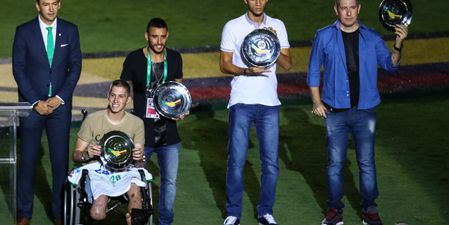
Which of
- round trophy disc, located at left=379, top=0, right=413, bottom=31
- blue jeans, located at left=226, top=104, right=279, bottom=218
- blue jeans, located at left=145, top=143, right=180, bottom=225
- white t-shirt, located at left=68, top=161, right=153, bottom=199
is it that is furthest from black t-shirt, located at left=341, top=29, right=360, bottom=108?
white t-shirt, located at left=68, top=161, right=153, bottom=199

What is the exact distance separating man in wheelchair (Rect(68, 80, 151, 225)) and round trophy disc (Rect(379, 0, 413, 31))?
2.29 m

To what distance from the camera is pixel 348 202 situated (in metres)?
12.4

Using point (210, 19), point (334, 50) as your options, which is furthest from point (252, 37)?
point (210, 19)

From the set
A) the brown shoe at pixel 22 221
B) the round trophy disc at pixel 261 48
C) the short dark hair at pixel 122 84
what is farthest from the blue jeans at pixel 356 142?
the brown shoe at pixel 22 221

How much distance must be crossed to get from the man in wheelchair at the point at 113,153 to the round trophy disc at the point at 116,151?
0.01 m

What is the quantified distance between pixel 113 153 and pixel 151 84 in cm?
81

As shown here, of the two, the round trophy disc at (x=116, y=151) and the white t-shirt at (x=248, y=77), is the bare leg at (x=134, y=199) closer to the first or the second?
the round trophy disc at (x=116, y=151)

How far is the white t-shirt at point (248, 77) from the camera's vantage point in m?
11.4

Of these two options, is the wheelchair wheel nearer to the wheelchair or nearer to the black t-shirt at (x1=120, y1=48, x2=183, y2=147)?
the wheelchair

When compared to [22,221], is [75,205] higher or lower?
higher

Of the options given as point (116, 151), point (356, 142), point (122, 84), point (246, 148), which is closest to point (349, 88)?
point (356, 142)

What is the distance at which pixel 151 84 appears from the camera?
36.7 feet

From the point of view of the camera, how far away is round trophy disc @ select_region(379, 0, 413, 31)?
11641 millimetres

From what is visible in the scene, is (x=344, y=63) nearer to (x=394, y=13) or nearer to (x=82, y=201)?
(x=394, y=13)
